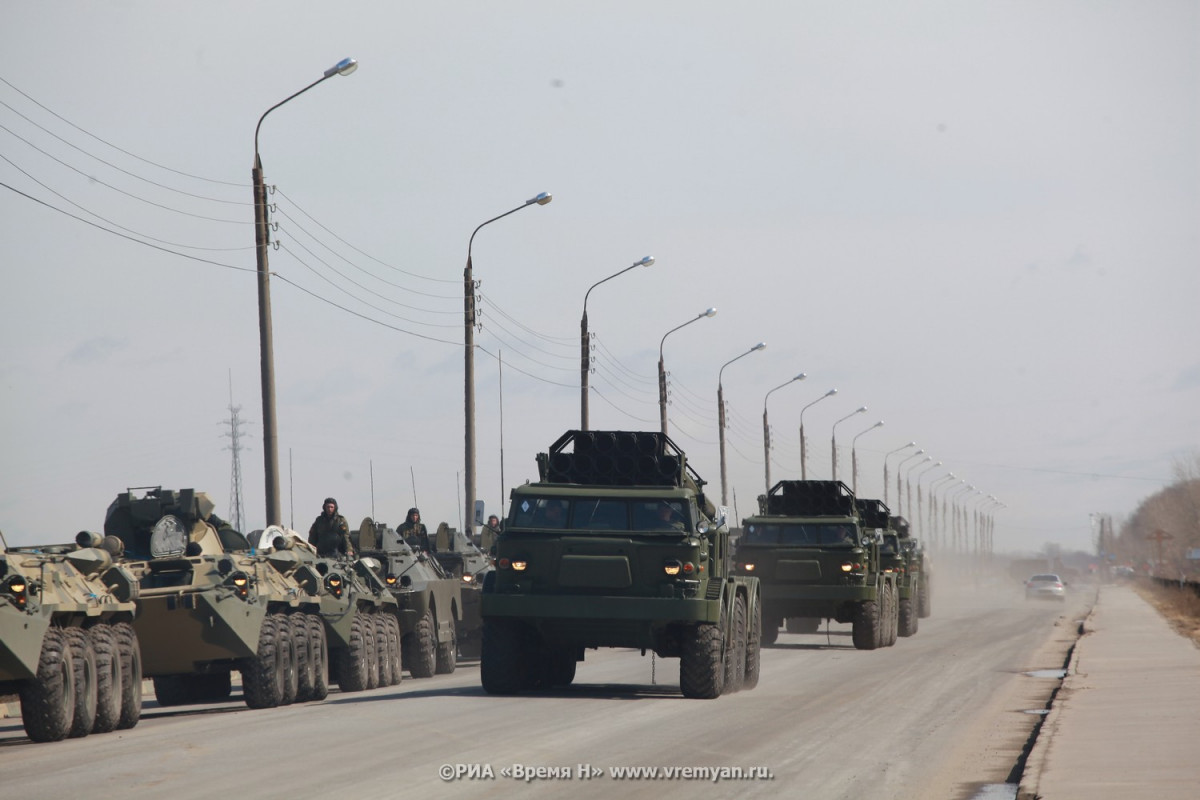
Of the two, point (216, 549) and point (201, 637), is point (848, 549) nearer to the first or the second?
point (216, 549)

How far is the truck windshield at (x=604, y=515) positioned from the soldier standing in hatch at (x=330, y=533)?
5354 mm

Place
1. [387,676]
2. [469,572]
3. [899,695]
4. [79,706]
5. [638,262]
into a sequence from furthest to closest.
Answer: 1. [638,262]
2. [469,572]
3. [387,676]
4. [899,695]
5. [79,706]

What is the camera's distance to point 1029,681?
2161cm

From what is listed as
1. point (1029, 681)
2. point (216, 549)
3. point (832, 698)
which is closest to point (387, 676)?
point (216, 549)

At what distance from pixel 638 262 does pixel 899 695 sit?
2281 cm

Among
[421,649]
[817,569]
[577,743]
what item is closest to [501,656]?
[577,743]

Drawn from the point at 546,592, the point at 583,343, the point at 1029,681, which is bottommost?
the point at 1029,681

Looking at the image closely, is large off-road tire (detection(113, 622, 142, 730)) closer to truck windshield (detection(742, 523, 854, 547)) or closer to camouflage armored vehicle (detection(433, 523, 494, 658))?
camouflage armored vehicle (detection(433, 523, 494, 658))

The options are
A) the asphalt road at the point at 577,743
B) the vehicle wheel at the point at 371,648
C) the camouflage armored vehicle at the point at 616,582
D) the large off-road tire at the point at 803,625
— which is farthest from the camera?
the large off-road tire at the point at 803,625

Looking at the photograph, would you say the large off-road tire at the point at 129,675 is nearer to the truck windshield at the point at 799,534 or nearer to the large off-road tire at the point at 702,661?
the large off-road tire at the point at 702,661

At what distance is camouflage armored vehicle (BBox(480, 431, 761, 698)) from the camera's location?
1805cm

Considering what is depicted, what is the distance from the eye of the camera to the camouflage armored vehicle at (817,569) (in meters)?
28.4

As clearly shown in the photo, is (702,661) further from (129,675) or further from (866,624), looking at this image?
(866,624)

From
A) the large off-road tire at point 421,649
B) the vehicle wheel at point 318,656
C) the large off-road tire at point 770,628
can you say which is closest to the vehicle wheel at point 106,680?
the vehicle wheel at point 318,656
